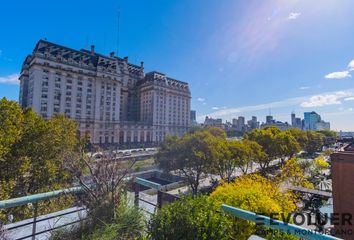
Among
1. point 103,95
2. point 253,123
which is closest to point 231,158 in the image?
point 103,95

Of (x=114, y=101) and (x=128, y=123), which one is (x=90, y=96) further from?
(x=128, y=123)

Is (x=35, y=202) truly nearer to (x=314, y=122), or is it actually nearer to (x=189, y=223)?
(x=189, y=223)

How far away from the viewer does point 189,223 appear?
2.67 m

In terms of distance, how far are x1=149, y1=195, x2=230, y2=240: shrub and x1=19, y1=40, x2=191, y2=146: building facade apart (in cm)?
5727

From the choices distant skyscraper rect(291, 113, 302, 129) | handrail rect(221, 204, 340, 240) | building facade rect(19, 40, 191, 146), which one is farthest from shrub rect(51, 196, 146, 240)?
distant skyscraper rect(291, 113, 302, 129)

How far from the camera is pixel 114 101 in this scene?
6925cm

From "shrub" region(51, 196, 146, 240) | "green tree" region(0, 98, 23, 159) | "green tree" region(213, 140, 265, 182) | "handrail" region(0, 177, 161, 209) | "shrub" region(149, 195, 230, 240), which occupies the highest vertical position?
"green tree" region(0, 98, 23, 159)

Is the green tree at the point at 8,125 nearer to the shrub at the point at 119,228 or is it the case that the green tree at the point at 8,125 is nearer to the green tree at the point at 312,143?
the shrub at the point at 119,228

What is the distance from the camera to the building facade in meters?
54.5

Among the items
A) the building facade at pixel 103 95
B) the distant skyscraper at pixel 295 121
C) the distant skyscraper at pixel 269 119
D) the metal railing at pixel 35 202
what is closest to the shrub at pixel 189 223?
the metal railing at pixel 35 202

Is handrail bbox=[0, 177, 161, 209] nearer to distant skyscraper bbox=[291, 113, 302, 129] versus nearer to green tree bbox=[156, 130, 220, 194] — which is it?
green tree bbox=[156, 130, 220, 194]

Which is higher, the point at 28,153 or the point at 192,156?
the point at 28,153

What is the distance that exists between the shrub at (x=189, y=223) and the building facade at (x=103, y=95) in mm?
57273

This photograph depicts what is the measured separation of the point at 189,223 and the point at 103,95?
224ft
